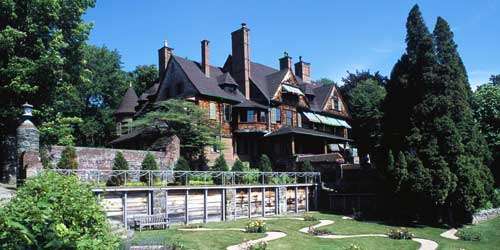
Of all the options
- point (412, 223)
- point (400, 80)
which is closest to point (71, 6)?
point (400, 80)

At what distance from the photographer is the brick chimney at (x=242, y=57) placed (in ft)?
150

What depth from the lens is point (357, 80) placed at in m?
64.2

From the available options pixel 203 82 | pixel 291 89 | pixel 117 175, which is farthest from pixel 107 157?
pixel 291 89

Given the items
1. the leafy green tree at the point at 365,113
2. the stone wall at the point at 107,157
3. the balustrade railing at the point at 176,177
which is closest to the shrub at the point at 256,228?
the balustrade railing at the point at 176,177

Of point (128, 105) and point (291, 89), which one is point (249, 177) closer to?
point (291, 89)

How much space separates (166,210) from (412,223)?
53.4 ft

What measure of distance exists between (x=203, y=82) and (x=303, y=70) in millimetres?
19374

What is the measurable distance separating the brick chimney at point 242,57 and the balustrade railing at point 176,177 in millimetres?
12952

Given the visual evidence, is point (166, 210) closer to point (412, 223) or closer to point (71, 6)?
point (71, 6)

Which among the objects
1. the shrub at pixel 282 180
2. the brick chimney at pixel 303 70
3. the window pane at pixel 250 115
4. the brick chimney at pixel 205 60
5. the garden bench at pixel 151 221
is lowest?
the garden bench at pixel 151 221

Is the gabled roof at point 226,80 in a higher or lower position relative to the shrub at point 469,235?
higher

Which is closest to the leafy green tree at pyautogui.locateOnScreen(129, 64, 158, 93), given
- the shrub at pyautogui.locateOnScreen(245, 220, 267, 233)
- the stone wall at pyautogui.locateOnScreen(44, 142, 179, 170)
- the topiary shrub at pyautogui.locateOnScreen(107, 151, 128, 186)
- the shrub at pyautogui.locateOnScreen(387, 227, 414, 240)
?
the stone wall at pyautogui.locateOnScreen(44, 142, 179, 170)

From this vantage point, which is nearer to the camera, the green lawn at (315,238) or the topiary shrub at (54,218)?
the topiary shrub at (54,218)

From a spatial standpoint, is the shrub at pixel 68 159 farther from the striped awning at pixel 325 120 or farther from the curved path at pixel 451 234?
the striped awning at pixel 325 120
